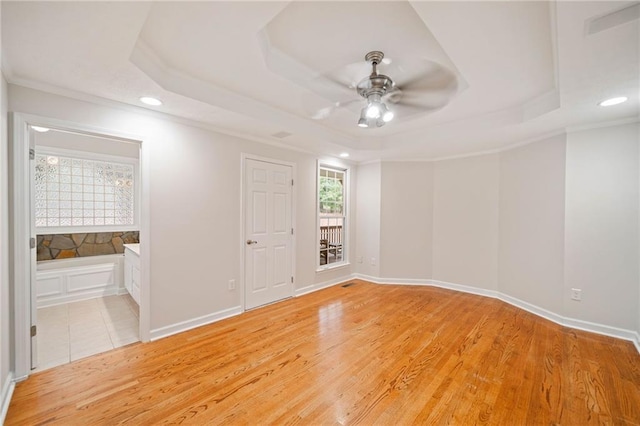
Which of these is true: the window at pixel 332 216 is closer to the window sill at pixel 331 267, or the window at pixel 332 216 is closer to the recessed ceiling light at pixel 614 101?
the window sill at pixel 331 267

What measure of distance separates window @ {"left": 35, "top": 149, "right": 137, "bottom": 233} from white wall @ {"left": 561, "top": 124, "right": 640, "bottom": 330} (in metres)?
6.33

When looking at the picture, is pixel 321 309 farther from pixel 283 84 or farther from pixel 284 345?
pixel 283 84

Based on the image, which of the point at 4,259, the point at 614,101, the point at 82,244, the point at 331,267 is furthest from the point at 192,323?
the point at 614,101

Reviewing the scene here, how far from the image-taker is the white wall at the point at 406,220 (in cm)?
493

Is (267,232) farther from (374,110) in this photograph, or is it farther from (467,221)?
(467,221)

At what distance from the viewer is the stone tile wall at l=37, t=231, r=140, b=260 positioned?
4.12 meters

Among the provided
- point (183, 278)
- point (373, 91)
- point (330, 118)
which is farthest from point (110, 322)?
point (373, 91)

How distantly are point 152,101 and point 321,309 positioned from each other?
3039mm

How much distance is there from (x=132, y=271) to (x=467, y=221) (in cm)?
509

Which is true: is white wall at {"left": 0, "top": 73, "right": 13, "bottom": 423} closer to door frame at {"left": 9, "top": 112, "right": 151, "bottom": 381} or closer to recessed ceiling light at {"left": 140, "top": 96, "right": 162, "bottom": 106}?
door frame at {"left": 9, "top": 112, "right": 151, "bottom": 381}

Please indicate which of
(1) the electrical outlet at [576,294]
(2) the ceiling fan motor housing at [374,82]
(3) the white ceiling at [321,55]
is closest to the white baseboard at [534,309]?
(1) the electrical outlet at [576,294]

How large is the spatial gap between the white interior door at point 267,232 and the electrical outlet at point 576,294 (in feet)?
11.5

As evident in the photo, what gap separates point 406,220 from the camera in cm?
499

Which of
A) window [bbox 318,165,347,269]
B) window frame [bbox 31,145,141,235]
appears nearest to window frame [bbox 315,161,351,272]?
window [bbox 318,165,347,269]
